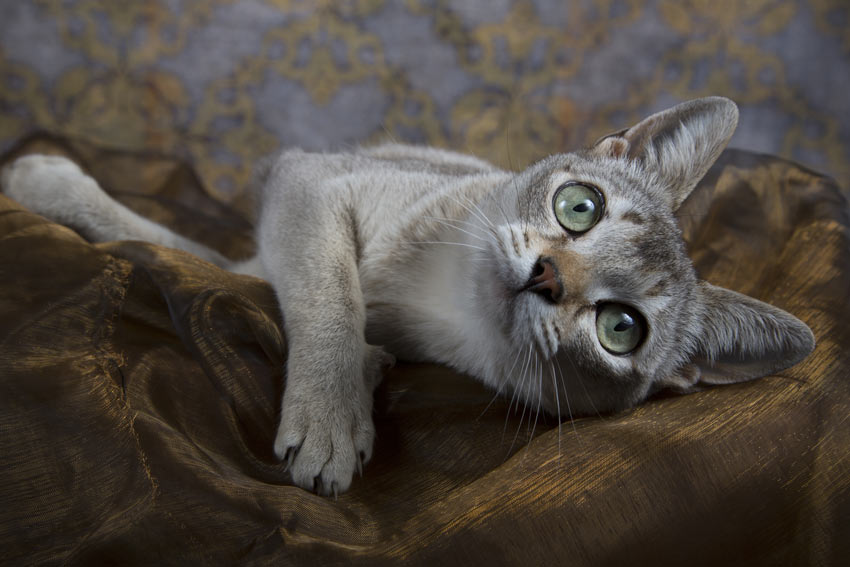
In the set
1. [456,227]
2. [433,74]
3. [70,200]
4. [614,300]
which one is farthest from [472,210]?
[433,74]

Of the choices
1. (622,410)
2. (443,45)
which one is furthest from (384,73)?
(622,410)

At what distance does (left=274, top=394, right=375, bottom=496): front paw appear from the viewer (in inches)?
33.5

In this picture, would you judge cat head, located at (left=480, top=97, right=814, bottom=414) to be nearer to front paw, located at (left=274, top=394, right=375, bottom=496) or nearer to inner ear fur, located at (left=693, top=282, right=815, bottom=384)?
inner ear fur, located at (left=693, top=282, right=815, bottom=384)

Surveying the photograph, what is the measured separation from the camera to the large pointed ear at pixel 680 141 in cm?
107

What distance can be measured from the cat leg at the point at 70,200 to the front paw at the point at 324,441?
0.72 metres

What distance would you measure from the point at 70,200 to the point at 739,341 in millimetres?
1354

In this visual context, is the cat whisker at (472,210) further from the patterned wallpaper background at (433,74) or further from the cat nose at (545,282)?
the patterned wallpaper background at (433,74)

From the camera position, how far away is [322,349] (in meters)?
0.98

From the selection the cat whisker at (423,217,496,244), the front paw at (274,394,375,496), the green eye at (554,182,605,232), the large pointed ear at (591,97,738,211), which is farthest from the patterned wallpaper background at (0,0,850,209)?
the front paw at (274,394,375,496)

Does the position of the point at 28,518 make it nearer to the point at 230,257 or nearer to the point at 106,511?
the point at 106,511

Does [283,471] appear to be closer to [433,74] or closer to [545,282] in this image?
[545,282]

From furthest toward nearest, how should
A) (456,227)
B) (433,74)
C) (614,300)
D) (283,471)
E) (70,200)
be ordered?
1. (433,74)
2. (70,200)
3. (456,227)
4. (614,300)
5. (283,471)

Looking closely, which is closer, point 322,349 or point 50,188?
point 322,349

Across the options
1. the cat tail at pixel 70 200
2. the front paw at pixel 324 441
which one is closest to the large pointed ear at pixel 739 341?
the front paw at pixel 324 441
